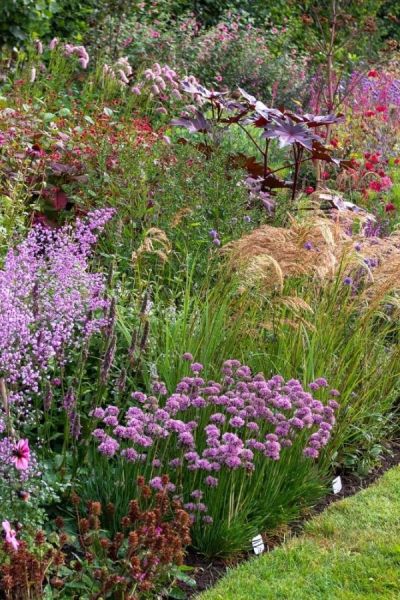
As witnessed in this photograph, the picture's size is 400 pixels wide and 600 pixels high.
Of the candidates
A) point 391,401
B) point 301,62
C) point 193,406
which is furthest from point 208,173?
point 301,62

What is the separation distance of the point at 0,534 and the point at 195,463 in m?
0.75

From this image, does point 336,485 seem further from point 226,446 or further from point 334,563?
point 226,446

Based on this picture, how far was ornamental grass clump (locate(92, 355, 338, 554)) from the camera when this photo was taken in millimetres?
3504

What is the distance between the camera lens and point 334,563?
3.81 meters

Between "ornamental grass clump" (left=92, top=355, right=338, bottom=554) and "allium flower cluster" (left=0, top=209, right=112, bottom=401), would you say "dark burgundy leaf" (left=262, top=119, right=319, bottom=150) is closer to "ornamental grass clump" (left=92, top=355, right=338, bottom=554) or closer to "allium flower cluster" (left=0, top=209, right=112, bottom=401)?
"allium flower cluster" (left=0, top=209, right=112, bottom=401)

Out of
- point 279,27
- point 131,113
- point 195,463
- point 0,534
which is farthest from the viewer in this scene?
point 279,27

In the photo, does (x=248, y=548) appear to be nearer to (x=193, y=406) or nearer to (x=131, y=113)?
(x=193, y=406)

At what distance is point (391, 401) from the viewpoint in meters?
5.21

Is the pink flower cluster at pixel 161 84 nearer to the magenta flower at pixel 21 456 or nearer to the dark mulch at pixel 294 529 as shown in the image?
the dark mulch at pixel 294 529

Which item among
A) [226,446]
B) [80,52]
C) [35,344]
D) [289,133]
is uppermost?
[289,133]

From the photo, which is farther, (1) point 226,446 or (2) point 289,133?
(2) point 289,133

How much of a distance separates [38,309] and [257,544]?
4.30ft

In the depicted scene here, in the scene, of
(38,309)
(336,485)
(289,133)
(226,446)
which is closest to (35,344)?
(38,309)

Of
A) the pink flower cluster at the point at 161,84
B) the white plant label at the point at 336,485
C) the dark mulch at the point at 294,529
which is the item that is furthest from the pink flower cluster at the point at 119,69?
the white plant label at the point at 336,485
